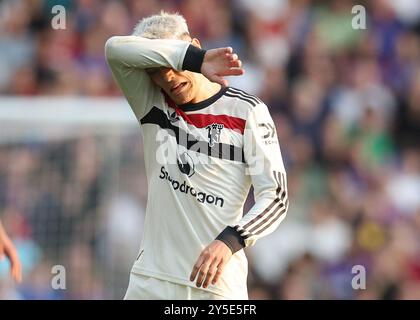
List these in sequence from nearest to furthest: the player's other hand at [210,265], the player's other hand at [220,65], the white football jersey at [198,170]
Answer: the player's other hand at [210,265]
the player's other hand at [220,65]
the white football jersey at [198,170]

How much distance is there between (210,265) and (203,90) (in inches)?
41.6

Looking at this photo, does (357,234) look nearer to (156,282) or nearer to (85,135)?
(85,135)

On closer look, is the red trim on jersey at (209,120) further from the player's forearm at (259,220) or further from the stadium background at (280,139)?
the stadium background at (280,139)

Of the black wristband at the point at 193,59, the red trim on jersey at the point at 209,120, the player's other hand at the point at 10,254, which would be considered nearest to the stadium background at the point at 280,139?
the player's other hand at the point at 10,254

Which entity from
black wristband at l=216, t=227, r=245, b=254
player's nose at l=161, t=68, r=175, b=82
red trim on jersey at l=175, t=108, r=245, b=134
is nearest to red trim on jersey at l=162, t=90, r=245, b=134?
red trim on jersey at l=175, t=108, r=245, b=134

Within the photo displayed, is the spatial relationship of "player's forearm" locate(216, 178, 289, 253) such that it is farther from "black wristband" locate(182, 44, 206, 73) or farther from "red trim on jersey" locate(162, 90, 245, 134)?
"black wristband" locate(182, 44, 206, 73)

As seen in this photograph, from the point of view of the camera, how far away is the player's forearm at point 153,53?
211 inches

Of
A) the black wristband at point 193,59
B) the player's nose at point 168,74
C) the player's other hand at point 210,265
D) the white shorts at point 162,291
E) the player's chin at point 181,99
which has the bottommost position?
the white shorts at point 162,291

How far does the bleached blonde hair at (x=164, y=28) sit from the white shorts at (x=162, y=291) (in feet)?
4.20

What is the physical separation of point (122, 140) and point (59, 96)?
2249 mm

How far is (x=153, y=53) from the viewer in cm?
545

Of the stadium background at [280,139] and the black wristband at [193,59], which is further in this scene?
the stadium background at [280,139]

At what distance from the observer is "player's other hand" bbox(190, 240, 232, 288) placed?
5066 mm
